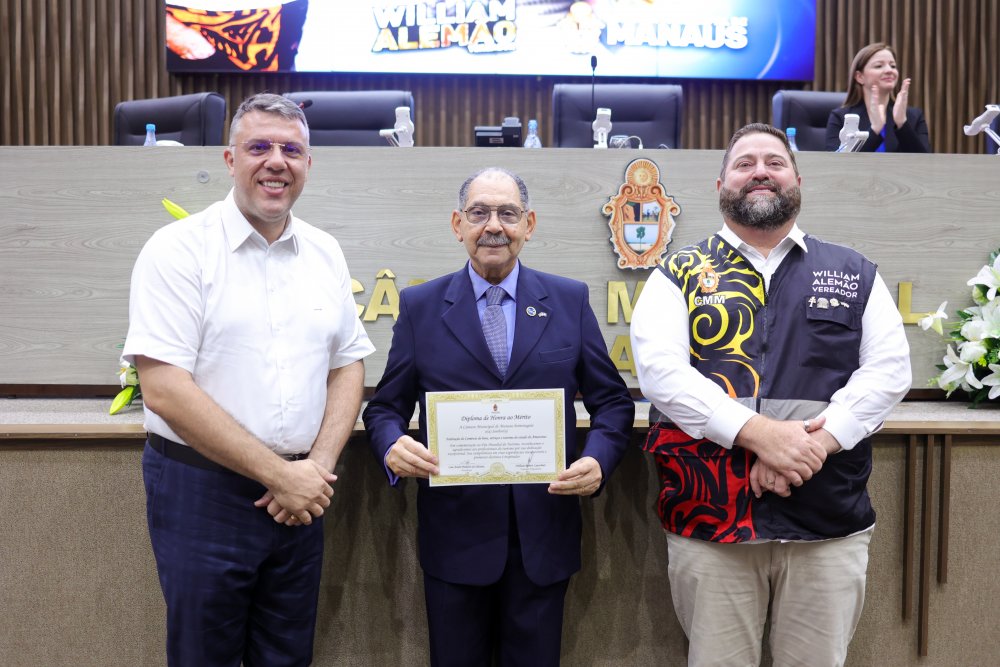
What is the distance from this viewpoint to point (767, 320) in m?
1.67

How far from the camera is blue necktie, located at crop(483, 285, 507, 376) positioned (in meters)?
1.69

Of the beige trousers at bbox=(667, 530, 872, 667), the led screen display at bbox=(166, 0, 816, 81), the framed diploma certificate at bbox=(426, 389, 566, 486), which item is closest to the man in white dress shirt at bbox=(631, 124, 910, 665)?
the beige trousers at bbox=(667, 530, 872, 667)

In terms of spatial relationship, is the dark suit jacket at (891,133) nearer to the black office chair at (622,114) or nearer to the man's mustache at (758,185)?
the black office chair at (622,114)

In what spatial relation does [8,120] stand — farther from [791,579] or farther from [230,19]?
[791,579]

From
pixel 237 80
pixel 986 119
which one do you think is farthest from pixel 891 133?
pixel 237 80

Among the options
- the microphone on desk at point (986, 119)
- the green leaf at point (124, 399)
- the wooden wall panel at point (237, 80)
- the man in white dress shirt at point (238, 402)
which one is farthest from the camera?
the wooden wall panel at point (237, 80)

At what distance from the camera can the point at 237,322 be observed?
152cm

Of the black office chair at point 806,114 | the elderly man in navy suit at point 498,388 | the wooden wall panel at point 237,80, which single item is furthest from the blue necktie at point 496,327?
the wooden wall panel at point 237,80

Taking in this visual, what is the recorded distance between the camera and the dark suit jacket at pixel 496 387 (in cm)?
164

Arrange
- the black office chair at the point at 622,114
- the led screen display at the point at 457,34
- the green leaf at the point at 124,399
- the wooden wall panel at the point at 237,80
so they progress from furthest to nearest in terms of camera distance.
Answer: the wooden wall panel at the point at 237,80 → the led screen display at the point at 457,34 → the black office chair at the point at 622,114 → the green leaf at the point at 124,399

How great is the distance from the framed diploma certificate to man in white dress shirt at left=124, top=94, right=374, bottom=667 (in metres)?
0.24

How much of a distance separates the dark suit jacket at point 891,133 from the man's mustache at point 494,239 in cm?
205

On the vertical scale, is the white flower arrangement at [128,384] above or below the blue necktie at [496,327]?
below

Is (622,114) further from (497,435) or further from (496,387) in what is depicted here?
(497,435)
